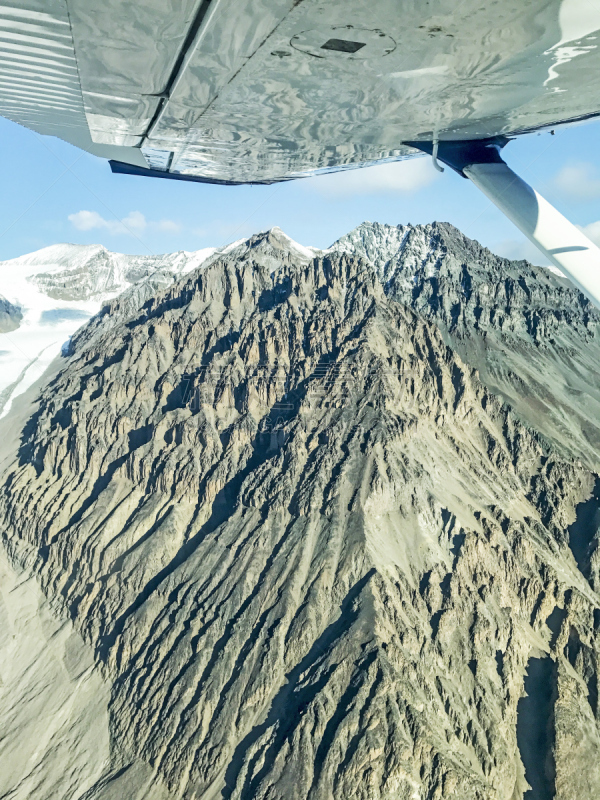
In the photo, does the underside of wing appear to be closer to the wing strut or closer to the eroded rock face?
the wing strut

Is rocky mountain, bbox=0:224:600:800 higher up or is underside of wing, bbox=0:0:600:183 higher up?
underside of wing, bbox=0:0:600:183

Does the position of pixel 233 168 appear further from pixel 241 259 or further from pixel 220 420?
pixel 241 259

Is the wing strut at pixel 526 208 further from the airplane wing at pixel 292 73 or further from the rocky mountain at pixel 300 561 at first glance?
the rocky mountain at pixel 300 561

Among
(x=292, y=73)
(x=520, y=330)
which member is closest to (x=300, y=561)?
(x=292, y=73)

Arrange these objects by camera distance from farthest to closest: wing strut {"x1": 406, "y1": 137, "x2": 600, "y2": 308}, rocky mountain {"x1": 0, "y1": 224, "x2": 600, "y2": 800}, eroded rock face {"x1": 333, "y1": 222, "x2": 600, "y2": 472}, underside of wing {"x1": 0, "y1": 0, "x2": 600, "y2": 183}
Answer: eroded rock face {"x1": 333, "y1": 222, "x2": 600, "y2": 472}
rocky mountain {"x1": 0, "y1": 224, "x2": 600, "y2": 800}
wing strut {"x1": 406, "y1": 137, "x2": 600, "y2": 308}
underside of wing {"x1": 0, "y1": 0, "x2": 600, "y2": 183}

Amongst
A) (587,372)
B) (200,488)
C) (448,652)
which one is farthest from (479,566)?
(587,372)

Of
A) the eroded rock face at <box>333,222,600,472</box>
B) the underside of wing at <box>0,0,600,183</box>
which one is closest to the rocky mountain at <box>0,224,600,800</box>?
the eroded rock face at <box>333,222,600,472</box>

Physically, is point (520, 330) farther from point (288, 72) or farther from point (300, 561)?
point (288, 72)
